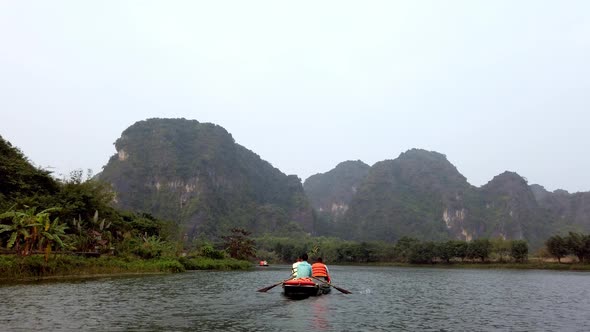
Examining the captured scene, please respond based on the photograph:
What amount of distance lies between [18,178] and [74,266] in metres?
16.0

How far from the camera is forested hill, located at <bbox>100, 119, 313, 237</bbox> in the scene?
167875 mm

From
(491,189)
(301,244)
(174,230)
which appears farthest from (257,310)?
(491,189)

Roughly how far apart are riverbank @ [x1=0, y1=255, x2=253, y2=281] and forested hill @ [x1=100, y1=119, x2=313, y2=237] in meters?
120

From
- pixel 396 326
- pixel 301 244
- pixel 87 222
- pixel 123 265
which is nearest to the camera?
pixel 396 326

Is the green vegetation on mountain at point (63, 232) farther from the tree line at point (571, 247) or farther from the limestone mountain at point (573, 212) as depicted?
the limestone mountain at point (573, 212)

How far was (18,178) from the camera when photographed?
39656 millimetres

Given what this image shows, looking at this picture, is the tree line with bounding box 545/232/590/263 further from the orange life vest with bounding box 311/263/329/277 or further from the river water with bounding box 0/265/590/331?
the orange life vest with bounding box 311/263/329/277

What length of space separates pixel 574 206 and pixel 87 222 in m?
204

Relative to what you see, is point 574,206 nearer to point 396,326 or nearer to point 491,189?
point 491,189

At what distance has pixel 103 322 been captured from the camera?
12.6 meters

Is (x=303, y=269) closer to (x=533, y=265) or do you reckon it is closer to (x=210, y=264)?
(x=210, y=264)

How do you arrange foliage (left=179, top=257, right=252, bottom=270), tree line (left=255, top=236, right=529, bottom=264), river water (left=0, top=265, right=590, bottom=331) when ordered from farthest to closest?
tree line (left=255, top=236, right=529, bottom=264) → foliage (left=179, top=257, right=252, bottom=270) → river water (left=0, top=265, right=590, bottom=331)

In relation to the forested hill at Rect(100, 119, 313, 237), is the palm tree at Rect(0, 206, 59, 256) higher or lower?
lower

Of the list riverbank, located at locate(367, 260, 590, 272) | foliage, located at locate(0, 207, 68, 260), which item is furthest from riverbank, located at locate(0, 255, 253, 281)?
riverbank, located at locate(367, 260, 590, 272)
